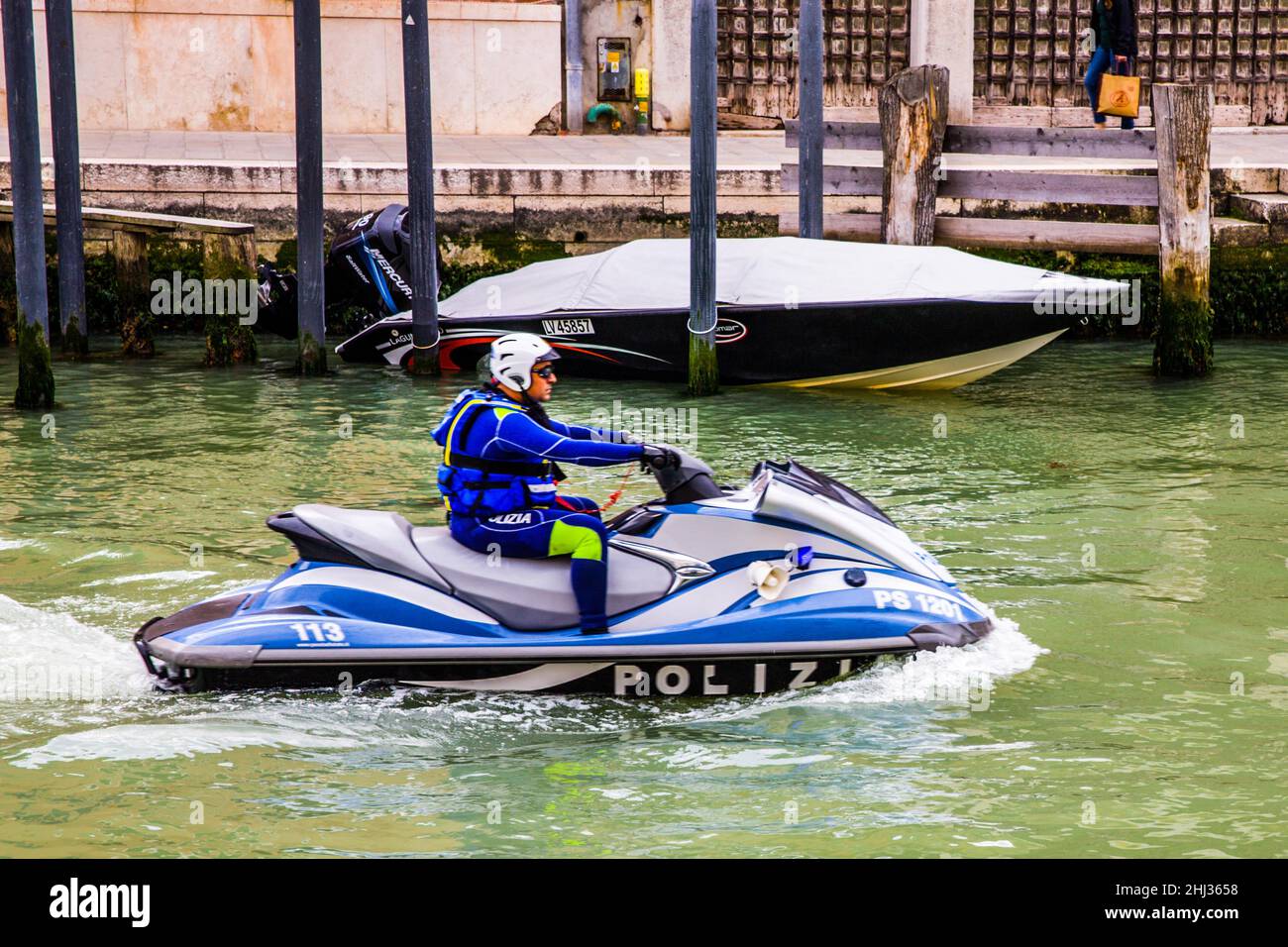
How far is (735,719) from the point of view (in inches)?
241

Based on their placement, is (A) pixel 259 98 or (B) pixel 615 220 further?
(A) pixel 259 98

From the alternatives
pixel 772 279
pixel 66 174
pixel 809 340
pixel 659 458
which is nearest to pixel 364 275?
pixel 66 174

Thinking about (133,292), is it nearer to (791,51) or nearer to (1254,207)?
(1254,207)

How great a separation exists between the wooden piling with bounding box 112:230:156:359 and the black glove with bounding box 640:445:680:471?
1013cm

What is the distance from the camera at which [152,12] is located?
21.1 meters

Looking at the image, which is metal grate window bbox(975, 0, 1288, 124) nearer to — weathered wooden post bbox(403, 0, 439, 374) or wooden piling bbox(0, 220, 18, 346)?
weathered wooden post bbox(403, 0, 439, 374)

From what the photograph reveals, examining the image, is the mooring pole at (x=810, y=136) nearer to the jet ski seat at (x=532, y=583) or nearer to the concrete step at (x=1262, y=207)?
the concrete step at (x=1262, y=207)

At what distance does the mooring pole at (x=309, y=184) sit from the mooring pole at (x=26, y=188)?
7.08ft

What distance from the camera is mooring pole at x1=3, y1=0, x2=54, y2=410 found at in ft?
39.8

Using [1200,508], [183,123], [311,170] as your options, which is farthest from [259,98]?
[1200,508]

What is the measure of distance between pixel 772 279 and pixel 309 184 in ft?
12.6
